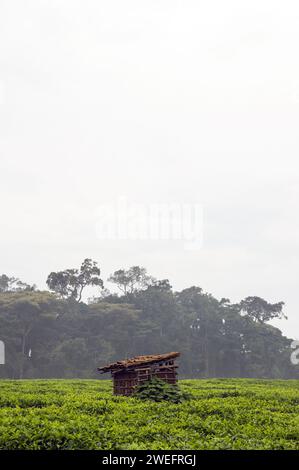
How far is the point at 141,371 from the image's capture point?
24.3 m

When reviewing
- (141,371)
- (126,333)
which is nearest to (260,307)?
(126,333)

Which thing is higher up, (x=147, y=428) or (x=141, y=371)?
(x=141, y=371)

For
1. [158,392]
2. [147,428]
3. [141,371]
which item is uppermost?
[141,371]

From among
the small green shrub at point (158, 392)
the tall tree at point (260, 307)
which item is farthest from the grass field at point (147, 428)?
the tall tree at point (260, 307)

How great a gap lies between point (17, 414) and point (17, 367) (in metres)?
56.0

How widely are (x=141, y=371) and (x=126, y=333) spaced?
2007 inches

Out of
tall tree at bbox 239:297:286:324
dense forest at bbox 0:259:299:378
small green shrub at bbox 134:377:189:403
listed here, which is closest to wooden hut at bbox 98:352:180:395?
small green shrub at bbox 134:377:189:403

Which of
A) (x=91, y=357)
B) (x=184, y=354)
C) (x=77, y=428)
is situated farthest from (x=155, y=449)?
(x=184, y=354)

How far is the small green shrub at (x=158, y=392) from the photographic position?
2273cm

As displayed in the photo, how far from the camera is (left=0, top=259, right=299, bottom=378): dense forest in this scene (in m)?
69.1

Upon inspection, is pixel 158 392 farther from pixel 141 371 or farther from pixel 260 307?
pixel 260 307

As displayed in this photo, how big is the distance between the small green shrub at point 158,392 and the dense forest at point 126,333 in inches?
1796

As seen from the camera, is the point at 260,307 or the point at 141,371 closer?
the point at 141,371

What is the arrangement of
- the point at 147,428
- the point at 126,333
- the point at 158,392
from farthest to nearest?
the point at 126,333
the point at 158,392
the point at 147,428
